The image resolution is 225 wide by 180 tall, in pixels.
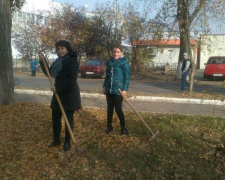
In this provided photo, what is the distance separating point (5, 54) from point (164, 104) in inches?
194

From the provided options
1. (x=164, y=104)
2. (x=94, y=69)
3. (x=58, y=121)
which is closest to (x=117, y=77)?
(x=58, y=121)

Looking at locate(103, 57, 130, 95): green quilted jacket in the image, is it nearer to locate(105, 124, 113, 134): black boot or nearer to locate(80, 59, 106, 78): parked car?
locate(105, 124, 113, 134): black boot

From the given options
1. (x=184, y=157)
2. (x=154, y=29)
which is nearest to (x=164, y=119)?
(x=184, y=157)

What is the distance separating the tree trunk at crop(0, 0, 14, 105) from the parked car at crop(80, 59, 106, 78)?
12456mm

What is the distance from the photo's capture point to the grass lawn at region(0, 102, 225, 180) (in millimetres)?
3820

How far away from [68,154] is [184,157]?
1.90 metres

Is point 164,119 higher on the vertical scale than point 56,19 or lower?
lower

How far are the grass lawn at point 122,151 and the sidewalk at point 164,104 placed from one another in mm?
1124

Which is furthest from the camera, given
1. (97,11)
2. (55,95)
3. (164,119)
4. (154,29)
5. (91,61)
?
(97,11)

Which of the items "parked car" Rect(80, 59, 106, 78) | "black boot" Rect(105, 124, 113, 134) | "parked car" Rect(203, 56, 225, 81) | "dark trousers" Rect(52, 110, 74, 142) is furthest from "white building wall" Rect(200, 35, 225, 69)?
"dark trousers" Rect(52, 110, 74, 142)

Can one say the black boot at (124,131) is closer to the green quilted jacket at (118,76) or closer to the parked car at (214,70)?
the green quilted jacket at (118,76)

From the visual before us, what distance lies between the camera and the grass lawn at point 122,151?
3.82m

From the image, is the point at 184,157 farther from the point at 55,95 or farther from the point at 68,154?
the point at 55,95

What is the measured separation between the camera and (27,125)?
601 cm
